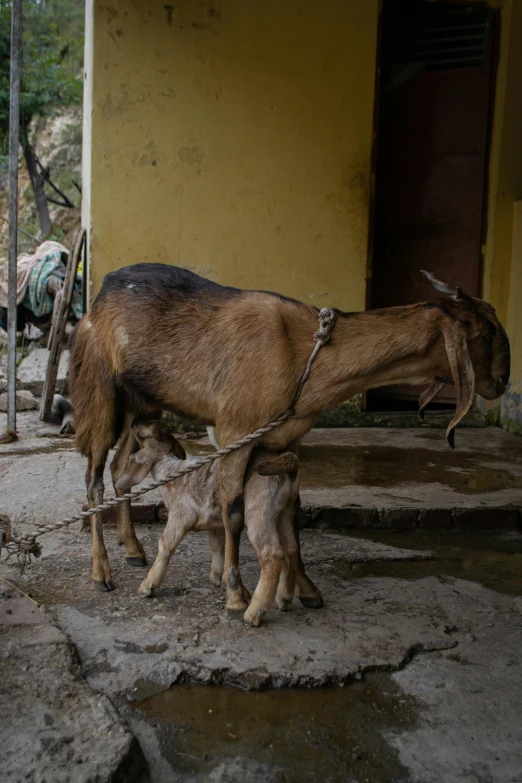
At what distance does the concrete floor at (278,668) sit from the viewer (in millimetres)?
2660

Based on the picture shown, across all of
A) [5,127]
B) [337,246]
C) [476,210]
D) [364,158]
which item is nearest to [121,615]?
[337,246]

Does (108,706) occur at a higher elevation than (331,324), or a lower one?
lower

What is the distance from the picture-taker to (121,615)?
375cm

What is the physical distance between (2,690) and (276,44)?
6554mm

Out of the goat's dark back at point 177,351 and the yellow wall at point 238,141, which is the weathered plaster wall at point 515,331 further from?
the goat's dark back at point 177,351

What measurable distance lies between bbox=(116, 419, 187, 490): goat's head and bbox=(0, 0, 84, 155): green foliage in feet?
44.3

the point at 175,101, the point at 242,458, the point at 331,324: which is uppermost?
the point at 175,101

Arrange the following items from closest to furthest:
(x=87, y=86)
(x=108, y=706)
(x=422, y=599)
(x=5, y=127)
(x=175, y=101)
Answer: (x=108, y=706) → (x=422, y=599) → (x=175, y=101) → (x=87, y=86) → (x=5, y=127)

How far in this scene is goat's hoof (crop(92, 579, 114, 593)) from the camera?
4047 mm

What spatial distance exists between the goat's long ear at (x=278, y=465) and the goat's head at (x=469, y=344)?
794 millimetres

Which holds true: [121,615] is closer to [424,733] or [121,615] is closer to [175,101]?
[424,733]

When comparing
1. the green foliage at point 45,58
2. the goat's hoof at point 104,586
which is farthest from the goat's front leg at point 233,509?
the green foliage at point 45,58

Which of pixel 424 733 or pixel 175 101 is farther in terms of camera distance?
pixel 175 101

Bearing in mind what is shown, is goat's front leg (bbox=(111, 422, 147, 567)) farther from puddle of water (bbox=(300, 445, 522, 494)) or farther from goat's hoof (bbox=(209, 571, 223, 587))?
puddle of water (bbox=(300, 445, 522, 494))
